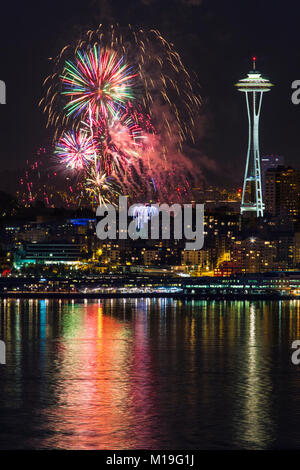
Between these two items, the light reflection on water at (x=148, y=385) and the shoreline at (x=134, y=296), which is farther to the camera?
the shoreline at (x=134, y=296)

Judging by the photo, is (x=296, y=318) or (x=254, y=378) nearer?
(x=254, y=378)

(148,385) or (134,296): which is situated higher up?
(134,296)

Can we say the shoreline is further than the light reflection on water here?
Yes

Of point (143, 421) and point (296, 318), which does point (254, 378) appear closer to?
point (143, 421)

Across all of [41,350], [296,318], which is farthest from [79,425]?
[296,318]

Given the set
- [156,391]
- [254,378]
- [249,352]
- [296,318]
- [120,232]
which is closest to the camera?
[156,391]

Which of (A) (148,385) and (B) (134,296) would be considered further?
(B) (134,296)

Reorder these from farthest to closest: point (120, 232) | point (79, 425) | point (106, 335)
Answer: point (120, 232) < point (106, 335) < point (79, 425)

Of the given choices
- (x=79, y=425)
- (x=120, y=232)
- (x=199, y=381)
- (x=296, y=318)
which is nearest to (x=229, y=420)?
(x=79, y=425)
